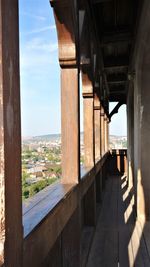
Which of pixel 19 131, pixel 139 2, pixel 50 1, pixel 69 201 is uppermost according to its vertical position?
pixel 139 2

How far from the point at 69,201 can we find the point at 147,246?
195 centimetres

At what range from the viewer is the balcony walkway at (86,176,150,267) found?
3.10 meters

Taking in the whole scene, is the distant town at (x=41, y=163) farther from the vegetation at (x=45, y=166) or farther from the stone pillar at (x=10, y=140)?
the stone pillar at (x=10, y=140)

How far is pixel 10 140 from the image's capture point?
2.83ft

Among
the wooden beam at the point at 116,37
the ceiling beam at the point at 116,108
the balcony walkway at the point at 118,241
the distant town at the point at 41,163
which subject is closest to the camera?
the distant town at the point at 41,163

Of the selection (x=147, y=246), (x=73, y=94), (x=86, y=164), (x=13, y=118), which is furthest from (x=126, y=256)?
(x=13, y=118)

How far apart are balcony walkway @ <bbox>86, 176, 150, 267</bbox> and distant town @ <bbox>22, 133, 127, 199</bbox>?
132 centimetres

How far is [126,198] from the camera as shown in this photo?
6578 millimetres

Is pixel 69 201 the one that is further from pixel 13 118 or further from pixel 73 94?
pixel 13 118

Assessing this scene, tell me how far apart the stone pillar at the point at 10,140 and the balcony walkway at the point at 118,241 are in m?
2.41

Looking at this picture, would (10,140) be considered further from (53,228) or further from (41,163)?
(41,163)

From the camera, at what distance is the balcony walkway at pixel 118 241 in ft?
10.2

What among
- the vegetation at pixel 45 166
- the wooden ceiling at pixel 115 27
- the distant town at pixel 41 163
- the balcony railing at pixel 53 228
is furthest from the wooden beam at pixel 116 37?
the balcony railing at pixel 53 228

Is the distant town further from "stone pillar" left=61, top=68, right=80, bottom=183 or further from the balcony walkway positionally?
the balcony walkway
